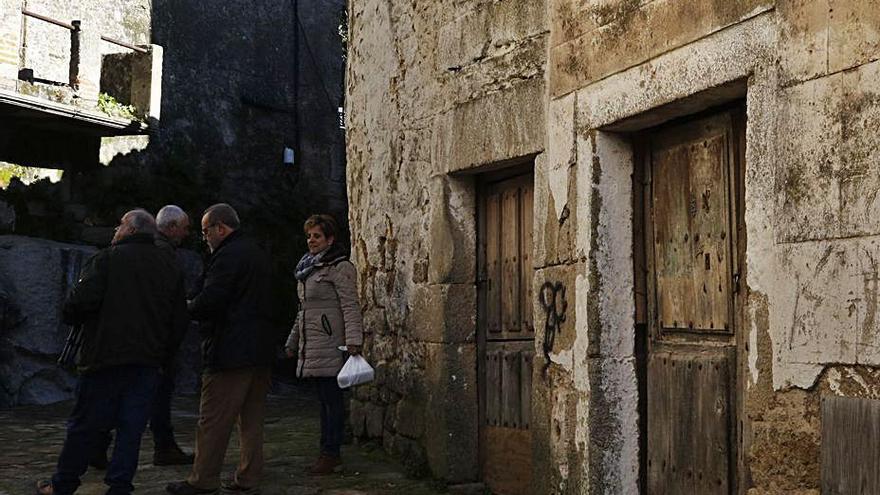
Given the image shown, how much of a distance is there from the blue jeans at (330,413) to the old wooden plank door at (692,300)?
2028 millimetres

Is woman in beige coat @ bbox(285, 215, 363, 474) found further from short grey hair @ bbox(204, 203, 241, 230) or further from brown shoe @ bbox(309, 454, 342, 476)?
short grey hair @ bbox(204, 203, 241, 230)

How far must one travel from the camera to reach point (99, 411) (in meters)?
4.99

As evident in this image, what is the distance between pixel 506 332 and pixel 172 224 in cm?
206

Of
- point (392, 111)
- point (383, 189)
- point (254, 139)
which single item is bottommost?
point (383, 189)

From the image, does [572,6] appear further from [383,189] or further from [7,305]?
[7,305]

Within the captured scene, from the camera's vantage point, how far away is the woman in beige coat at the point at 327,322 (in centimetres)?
591

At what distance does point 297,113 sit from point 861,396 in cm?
Result: 1225

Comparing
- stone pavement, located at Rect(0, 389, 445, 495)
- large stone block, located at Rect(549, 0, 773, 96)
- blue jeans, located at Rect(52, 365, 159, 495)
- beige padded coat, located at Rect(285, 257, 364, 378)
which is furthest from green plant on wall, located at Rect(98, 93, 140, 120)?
large stone block, located at Rect(549, 0, 773, 96)

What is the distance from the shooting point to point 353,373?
225 inches

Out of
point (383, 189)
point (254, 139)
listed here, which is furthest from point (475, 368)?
point (254, 139)

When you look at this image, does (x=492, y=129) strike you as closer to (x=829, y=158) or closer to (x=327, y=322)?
(x=327, y=322)

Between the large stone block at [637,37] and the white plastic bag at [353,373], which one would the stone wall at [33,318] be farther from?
the large stone block at [637,37]

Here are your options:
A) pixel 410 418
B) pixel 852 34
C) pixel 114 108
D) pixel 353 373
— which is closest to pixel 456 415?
pixel 410 418

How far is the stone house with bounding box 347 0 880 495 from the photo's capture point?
3461 millimetres
